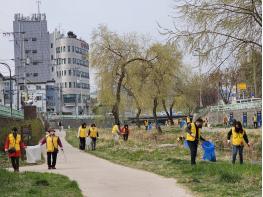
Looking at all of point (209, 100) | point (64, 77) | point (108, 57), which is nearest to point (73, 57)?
point (64, 77)

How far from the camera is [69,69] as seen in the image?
489 feet

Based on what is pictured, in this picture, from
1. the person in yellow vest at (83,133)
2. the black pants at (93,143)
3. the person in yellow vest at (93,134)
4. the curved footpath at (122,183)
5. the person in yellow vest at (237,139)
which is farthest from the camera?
the black pants at (93,143)

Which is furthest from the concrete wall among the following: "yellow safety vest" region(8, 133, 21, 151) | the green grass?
the green grass

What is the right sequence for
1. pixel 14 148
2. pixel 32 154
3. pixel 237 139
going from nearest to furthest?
pixel 237 139 → pixel 14 148 → pixel 32 154

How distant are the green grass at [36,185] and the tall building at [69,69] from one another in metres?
128

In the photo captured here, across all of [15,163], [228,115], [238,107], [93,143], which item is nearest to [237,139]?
[15,163]

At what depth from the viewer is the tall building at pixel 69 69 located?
149 metres

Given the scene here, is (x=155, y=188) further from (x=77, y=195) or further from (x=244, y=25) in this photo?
(x=244, y=25)

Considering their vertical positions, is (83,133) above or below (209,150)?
above

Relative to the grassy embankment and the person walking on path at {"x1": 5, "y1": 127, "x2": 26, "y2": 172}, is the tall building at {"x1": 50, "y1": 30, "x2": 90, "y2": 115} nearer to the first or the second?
the grassy embankment

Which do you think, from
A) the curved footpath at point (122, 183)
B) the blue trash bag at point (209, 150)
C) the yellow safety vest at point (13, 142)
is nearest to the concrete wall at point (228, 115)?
the blue trash bag at point (209, 150)

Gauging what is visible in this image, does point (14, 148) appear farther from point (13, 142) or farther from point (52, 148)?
point (52, 148)

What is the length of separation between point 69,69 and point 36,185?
445 feet

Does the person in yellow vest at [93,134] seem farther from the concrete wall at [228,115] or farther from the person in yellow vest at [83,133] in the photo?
the concrete wall at [228,115]
